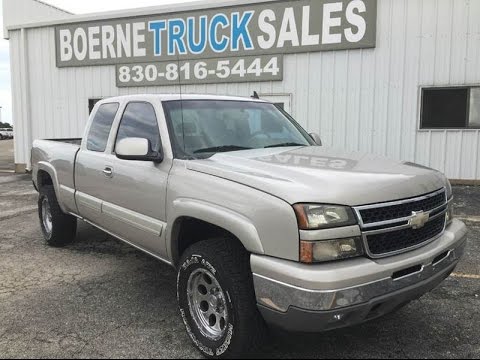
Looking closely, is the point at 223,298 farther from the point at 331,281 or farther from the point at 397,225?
the point at 397,225

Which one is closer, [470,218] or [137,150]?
[137,150]

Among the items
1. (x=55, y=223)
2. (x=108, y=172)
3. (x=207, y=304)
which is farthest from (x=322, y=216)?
(x=55, y=223)

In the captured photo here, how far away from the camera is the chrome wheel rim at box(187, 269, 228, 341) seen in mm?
3041

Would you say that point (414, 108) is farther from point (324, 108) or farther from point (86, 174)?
point (86, 174)

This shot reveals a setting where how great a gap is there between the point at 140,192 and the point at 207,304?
1.16 meters

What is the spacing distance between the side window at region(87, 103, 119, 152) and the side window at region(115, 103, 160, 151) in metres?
0.29

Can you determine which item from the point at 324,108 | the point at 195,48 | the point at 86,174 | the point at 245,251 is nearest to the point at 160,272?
the point at 86,174

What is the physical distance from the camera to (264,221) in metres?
2.71

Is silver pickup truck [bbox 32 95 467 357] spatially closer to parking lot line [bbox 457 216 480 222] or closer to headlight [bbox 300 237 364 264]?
headlight [bbox 300 237 364 264]

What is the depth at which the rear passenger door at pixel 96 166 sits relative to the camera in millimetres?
4527

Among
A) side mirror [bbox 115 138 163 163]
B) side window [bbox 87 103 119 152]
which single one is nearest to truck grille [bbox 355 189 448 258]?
side mirror [bbox 115 138 163 163]

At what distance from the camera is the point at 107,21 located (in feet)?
41.6

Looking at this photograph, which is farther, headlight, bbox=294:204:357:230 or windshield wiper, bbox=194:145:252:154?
windshield wiper, bbox=194:145:252:154

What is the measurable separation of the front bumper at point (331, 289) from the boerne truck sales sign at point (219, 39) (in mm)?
7759
